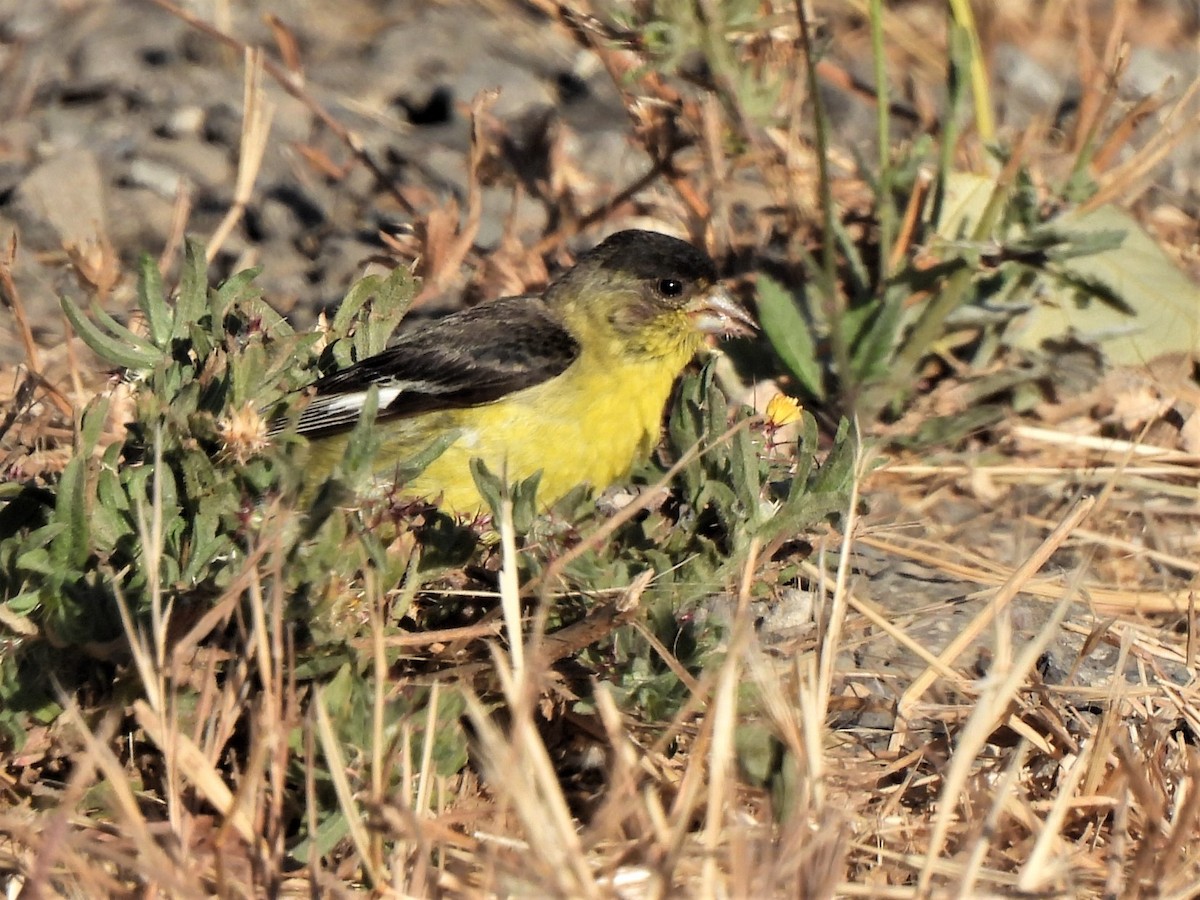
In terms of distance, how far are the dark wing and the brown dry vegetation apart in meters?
0.42

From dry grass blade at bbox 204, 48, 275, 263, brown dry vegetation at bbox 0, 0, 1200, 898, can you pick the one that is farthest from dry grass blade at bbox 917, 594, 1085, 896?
dry grass blade at bbox 204, 48, 275, 263

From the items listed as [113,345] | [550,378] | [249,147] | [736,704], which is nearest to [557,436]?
[550,378]

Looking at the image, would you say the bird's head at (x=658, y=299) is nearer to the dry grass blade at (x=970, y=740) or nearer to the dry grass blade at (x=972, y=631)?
the dry grass blade at (x=972, y=631)

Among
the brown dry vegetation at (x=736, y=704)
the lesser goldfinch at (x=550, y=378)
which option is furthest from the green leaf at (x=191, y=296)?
the lesser goldfinch at (x=550, y=378)

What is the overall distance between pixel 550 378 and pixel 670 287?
490 mm

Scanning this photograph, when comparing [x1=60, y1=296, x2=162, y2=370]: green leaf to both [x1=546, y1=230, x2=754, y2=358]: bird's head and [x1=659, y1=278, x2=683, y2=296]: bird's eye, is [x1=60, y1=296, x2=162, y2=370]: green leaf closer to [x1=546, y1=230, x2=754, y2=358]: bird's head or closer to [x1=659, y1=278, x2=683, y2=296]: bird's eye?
[x1=546, y1=230, x2=754, y2=358]: bird's head

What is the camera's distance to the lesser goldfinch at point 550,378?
3.92m

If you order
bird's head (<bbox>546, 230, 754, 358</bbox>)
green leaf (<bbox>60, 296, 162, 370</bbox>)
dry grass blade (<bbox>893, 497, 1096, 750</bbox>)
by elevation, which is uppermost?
green leaf (<bbox>60, 296, 162, 370</bbox>)

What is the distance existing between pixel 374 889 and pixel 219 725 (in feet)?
1.54

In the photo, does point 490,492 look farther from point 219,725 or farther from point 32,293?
point 32,293

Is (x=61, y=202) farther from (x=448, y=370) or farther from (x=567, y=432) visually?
(x=567, y=432)

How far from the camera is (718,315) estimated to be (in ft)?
14.3

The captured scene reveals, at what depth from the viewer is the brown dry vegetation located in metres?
2.32

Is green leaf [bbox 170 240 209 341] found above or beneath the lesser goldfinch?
above
